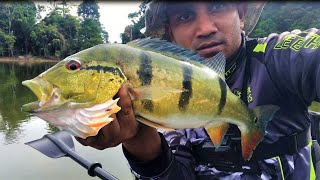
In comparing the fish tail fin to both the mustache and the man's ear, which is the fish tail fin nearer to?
the mustache

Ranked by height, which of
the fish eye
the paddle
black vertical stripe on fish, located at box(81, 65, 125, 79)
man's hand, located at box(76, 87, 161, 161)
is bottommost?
the paddle

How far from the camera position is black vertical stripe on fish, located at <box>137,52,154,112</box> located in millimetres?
1284

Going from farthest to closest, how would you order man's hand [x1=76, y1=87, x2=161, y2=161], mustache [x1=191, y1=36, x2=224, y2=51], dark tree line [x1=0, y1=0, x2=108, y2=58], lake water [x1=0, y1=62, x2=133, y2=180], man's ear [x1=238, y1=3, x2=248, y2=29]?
dark tree line [x1=0, y1=0, x2=108, y2=58] < lake water [x1=0, y1=62, x2=133, y2=180] < man's ear [x1=238, y1=3, x2=248, y2=29] < mustache [x1=191, y1=36, x2=224, y2=51] < man's hand [x1=76, y1=87, x2=161, y2=161]

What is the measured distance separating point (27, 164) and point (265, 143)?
17.9 feet

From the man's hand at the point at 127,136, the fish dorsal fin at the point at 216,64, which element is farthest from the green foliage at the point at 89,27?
the fish dorsal fin at the point at 216,64

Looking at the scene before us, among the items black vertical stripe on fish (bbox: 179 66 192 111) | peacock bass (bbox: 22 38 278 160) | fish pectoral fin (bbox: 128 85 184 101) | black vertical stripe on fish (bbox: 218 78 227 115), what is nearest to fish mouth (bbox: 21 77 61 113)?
peacock bass (bbox: 22 38 278 160)

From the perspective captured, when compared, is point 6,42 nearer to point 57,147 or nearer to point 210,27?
point 57,147

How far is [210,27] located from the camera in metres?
1.83

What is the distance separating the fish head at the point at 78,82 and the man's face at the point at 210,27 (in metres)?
0.71

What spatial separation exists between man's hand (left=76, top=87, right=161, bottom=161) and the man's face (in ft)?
1.71

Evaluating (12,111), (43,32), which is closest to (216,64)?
(12,111)

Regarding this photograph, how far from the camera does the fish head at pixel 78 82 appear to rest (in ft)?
3.95

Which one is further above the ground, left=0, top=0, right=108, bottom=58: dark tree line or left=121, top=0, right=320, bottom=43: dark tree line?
left=121, top=0, right=320, bottom=43: dark tree line

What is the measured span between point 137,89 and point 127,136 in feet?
0.94
